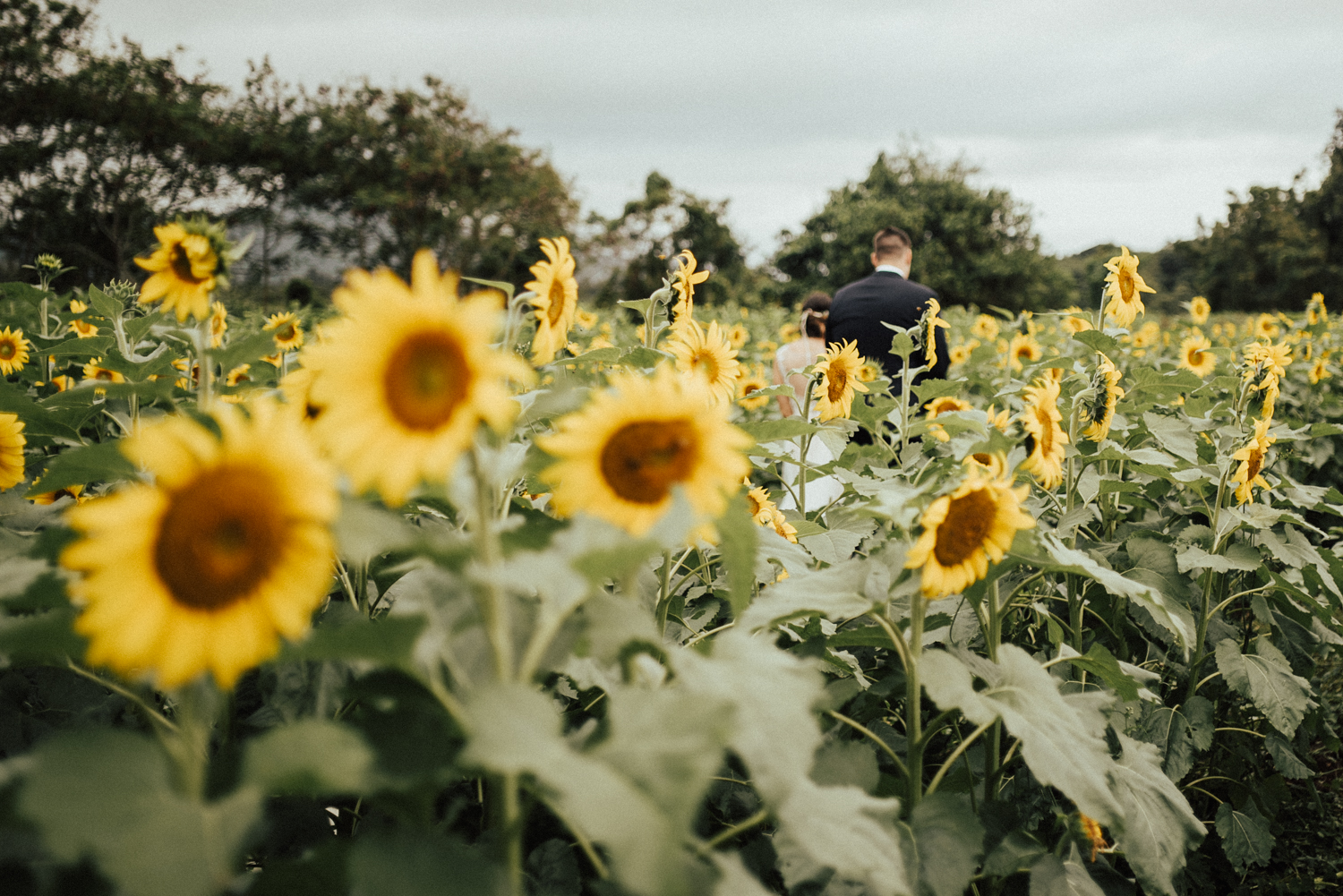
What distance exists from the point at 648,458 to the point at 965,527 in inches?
28.8

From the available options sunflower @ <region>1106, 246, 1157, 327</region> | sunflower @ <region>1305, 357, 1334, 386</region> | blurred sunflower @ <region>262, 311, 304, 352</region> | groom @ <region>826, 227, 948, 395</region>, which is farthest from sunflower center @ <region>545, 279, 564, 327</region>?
sunflower @ <region>1305, 357, 1334, 386</region>

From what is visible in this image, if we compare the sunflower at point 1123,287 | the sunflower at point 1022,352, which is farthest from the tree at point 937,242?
the sunflower at point 1123,287

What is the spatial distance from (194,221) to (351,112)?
27.2m

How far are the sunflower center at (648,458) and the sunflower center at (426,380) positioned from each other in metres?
0.24

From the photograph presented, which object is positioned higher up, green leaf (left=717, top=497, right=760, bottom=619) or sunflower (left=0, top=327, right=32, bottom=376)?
sunflower (left=0, top=327, right=32, bottom=376)

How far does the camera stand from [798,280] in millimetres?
37406

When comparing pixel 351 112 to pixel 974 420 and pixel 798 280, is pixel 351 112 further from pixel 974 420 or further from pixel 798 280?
pixel 974 420

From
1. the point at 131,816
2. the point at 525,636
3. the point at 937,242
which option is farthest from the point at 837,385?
the point at 937,242

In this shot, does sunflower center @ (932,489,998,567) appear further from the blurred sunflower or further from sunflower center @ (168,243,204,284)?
the blurred sunflower

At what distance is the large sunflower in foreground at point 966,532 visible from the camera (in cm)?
139

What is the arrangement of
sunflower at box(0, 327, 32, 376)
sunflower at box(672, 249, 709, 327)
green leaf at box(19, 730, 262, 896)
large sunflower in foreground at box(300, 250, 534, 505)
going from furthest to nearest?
sunflower at box(0, 327, 32, 376)
sunflower at box(672, 249, 709, 327)
large sunflower in foreground at box(300, 250, 534, 505)
green leaf at box(19, 730, 262, 896)

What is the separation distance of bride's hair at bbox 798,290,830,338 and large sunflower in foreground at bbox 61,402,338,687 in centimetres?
608

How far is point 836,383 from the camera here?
3004mm

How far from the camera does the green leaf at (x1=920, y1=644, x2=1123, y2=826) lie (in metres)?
1.28
